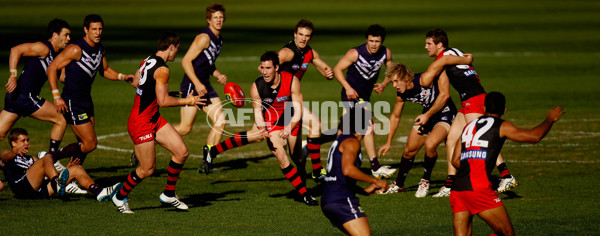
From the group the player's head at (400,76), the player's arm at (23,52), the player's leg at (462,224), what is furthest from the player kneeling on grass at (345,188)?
the player's arm at (23,52)

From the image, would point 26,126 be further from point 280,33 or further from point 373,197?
point 280,33

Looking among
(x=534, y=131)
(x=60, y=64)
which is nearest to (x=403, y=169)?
(x=534, y=131)

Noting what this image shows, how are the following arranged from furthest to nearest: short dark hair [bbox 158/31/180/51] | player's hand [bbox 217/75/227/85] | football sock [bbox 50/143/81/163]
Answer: player's hand [bbox 217/75/227/85]
football sock [bbox 50/143/81/163]
short dark hair [bbox 158/31/180/51]

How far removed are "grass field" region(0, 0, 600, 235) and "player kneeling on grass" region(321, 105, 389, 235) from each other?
156 cm

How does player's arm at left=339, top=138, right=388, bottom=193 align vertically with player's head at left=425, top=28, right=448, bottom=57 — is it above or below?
below

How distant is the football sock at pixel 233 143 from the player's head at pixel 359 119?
180cm

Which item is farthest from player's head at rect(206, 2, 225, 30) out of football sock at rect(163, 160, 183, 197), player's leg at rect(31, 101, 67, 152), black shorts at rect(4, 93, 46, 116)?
football sock at rect(163, 160, 183, 197)

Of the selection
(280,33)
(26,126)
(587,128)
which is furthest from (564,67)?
(26,126)

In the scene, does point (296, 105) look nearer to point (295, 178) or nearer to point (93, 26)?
point (295, 178)

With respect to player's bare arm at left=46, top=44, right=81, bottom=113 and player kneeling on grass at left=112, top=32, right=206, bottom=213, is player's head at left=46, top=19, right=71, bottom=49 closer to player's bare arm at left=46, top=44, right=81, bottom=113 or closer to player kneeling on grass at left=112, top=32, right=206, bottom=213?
player's bare arm at left=46, top=44, right=81, bottom=113

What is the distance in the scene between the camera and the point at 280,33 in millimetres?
41688

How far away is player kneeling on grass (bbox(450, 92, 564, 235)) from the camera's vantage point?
347 inches

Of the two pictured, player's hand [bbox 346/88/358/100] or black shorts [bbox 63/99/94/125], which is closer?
black shorts [bbox 63/99/94/125]

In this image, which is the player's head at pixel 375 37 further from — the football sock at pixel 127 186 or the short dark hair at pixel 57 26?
the football sock at pixel 127 186
